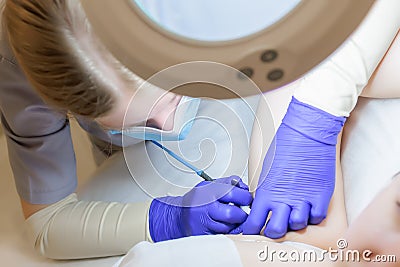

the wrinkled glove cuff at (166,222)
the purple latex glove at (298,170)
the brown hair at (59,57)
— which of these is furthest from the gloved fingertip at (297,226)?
the brown hair at (59,57)

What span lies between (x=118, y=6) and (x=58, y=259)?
89 centimetres

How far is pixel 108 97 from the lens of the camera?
24.3 inches

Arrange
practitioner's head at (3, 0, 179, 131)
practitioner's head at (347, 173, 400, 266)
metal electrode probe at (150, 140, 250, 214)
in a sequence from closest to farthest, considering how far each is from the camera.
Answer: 1. practitioner's head at (3, 0, 179, 131)
2. practitioner's head at (347, 173, 400, 266)
3. metal electrode probe at (150, 140, 250, 214)

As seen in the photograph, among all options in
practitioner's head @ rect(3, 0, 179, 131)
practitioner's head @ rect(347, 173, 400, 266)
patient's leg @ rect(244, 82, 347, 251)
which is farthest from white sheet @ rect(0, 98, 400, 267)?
practitioner's head @ rect(3, 0, 179, 131)

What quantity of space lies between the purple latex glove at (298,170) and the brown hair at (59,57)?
334 millimetres

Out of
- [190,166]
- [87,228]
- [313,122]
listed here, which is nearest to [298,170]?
[313,122]

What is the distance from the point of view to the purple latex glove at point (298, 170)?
2.83 feet

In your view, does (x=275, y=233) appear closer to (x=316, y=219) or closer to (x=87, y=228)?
(x=316, y=219)

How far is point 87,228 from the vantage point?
3.34ft

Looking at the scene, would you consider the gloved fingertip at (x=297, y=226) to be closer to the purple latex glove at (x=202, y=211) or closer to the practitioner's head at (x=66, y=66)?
the purple latex glove at (x=202, y=211)

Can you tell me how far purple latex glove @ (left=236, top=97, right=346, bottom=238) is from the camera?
861mm

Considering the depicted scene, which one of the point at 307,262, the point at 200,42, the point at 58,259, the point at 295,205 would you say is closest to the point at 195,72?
the point at 200,42

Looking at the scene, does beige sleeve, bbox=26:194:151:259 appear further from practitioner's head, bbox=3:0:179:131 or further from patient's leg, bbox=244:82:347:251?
practitioner's head, bbox=3:0:179:131

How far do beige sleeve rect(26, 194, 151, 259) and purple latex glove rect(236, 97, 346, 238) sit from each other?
0.22 meters
